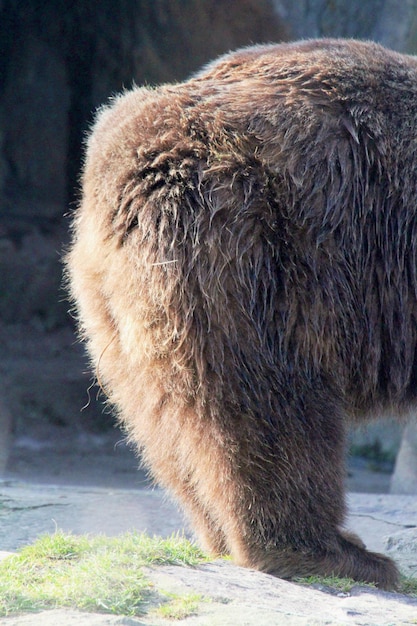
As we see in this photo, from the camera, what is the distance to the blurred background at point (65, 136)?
8.23 meters

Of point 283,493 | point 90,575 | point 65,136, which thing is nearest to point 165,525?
point 283,493

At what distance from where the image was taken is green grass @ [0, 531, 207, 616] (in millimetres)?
2717

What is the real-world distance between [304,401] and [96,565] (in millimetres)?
1010

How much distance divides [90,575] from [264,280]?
50.0 inches

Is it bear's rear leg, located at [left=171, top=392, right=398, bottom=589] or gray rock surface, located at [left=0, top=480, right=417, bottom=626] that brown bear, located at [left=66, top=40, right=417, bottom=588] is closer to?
bear's rear leg, located at [left=171, top=392, right=398, bottom=589]

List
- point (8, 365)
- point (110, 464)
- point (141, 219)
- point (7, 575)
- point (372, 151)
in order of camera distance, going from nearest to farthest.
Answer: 1. point (7, 575)
2. point (141, 219)
3. point (372, 151)
4. point (110, 464)
5. point (8, 365)

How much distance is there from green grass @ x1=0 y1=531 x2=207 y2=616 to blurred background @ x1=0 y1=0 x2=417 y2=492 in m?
4.38

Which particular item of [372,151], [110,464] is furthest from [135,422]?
[110,464]

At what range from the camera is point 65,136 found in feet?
38.1

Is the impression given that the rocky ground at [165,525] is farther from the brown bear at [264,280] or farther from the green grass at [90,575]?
the brown bear at [264,280]

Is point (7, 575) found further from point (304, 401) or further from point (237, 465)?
point (304, 401)

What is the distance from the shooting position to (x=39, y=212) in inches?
468

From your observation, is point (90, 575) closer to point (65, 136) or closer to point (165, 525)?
point (165, 525)

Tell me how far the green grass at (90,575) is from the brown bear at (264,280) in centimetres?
36
